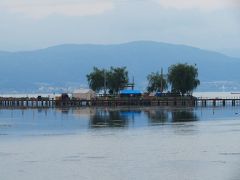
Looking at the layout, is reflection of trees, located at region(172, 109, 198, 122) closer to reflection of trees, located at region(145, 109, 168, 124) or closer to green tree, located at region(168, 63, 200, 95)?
reflection of trees, located at region(145, 109, 168, 124)

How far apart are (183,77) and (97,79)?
1842 centimetres

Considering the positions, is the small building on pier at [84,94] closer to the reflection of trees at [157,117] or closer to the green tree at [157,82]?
the green tree at [157,82]

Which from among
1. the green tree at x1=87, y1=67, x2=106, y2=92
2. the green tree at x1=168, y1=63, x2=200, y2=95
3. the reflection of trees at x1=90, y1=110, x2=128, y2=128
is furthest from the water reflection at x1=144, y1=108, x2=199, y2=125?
the green tree at x1=87, y1=67, x2=106, y2=92

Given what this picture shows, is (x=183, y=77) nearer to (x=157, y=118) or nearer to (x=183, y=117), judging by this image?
(x=183, y=117)

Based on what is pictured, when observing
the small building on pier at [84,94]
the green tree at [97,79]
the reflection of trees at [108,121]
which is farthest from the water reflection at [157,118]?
the green tree at [97,79]

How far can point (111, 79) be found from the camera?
139 metres

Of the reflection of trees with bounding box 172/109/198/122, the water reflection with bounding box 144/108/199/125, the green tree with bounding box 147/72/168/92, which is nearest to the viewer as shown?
the water reflection with bounding box 144/108/199/125

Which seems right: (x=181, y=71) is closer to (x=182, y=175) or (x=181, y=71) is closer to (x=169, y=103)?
(x=169, y=103)

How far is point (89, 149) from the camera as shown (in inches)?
1861

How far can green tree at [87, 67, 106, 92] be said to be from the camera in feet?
458

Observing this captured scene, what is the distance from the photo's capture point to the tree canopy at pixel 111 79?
13926cm

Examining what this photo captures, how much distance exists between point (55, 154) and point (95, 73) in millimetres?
95430

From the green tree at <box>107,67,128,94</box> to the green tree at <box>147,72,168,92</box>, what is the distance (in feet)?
17.8

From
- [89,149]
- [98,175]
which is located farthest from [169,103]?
[98,175]
